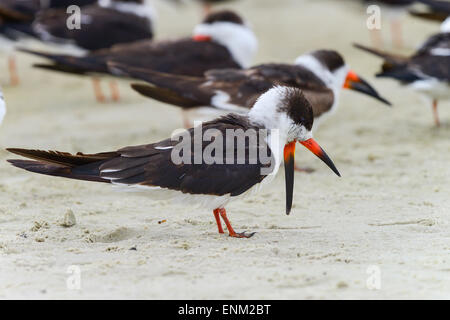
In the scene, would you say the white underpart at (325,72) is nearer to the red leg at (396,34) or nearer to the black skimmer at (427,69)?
the black skimmer at (427,69)

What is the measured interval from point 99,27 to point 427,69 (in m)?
4.04

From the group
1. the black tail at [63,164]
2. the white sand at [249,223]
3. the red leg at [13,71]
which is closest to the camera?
the white sand at [249,223]

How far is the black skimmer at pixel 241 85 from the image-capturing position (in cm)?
635

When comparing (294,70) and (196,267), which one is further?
(294,70)

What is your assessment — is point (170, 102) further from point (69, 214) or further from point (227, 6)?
point (227, 6)

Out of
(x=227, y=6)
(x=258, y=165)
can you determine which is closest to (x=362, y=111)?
(x=258, y=165)

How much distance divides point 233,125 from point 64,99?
4901 mm

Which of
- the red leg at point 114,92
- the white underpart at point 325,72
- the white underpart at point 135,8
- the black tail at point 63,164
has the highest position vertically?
the white underpart at point 135,8

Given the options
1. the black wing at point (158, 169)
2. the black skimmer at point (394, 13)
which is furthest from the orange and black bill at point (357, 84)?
the black skimmer at point (394, 13)

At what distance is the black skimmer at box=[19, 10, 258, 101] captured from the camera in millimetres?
7566

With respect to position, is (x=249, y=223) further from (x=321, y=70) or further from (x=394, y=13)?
(x=394, y=13)

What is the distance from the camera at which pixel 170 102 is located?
6.50 m

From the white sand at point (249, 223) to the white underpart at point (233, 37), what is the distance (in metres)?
0.93
